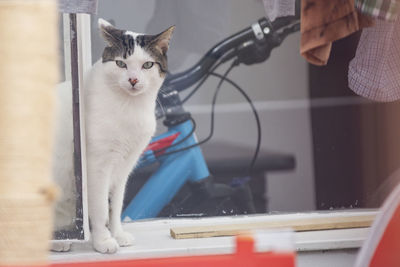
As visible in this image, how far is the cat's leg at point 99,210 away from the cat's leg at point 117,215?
7 cm

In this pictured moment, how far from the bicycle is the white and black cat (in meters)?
0.62

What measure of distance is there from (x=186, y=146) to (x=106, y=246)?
0.78 meters

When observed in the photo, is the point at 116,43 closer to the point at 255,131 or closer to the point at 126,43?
the point at 126,43

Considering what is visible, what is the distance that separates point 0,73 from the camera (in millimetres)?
572

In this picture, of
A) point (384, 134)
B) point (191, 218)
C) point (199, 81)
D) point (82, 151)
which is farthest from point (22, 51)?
point (384, 134)

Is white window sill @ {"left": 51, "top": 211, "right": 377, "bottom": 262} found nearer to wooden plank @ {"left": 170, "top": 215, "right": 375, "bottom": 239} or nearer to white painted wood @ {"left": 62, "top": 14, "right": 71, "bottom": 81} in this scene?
wooden plank @ {"left": 170, "top": 215, "right": 375, "bottom": 239}

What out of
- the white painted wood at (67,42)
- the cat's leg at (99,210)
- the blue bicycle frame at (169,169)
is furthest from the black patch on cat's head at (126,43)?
the blue bicycle frame at (169,169)

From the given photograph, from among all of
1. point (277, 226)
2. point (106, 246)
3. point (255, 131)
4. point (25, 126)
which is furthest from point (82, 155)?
point (255, 131)

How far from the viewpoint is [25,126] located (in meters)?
0.58

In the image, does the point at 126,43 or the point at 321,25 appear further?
the point at 126,43

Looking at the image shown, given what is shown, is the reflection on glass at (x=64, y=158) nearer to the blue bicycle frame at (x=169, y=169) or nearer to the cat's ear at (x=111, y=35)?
the cat's ear at (x=111, y=35)

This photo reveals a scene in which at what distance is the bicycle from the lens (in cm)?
238

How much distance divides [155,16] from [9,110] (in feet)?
6.16

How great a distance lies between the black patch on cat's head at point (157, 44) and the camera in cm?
174
